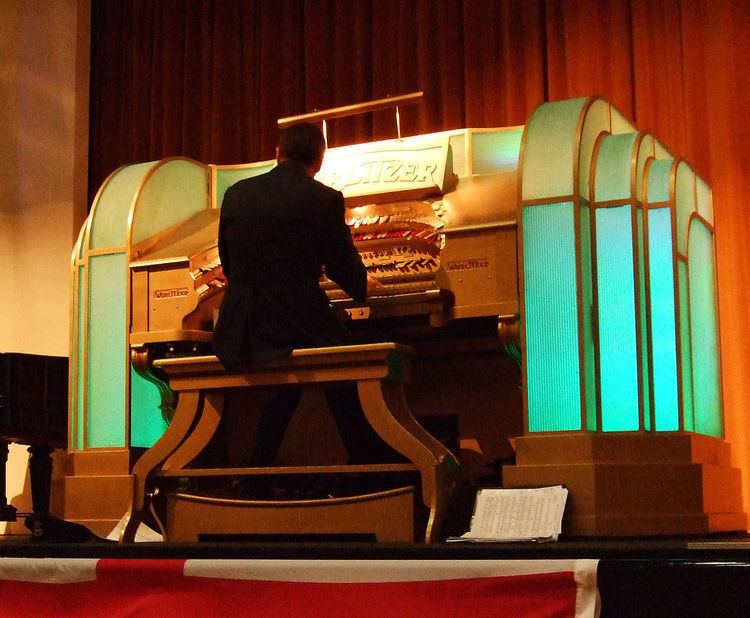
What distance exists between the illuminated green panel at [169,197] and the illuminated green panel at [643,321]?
1966 mm

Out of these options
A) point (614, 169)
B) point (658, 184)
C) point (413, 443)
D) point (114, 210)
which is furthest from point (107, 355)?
point (658, 184)

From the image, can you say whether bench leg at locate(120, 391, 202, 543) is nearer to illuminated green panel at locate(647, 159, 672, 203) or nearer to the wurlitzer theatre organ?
the wurlitzer theatre organ

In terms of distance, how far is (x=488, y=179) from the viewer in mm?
4086

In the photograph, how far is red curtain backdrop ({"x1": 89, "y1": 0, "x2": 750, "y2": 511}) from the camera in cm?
481

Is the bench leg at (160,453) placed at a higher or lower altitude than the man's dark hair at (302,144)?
lower

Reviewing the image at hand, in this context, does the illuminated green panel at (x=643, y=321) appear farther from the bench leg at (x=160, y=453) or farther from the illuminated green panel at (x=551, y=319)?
the bench leg at (x=160, y=453)

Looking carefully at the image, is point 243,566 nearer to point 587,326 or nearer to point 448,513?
point 448,513

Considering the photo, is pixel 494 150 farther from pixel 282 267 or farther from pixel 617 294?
pixel 282 267

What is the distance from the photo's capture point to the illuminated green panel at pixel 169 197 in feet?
14.4

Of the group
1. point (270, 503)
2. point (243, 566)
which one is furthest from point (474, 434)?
point (243, 566)

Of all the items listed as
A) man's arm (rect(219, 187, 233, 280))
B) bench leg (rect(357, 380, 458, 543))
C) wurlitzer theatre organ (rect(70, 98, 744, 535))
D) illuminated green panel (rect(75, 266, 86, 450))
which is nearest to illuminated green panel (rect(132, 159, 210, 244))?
wurlitzer theatre organ (rect(70, 98, 744, 535))

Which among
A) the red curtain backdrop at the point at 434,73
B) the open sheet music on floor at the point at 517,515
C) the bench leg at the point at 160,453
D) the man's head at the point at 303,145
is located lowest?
the open sheet music on floor at the point at 517,515

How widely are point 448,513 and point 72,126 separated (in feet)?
13.5

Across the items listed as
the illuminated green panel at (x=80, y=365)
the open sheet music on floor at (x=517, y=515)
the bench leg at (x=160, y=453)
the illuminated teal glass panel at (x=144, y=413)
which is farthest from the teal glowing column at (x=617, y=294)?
the illuminated green panel at (x=80, y=365)
